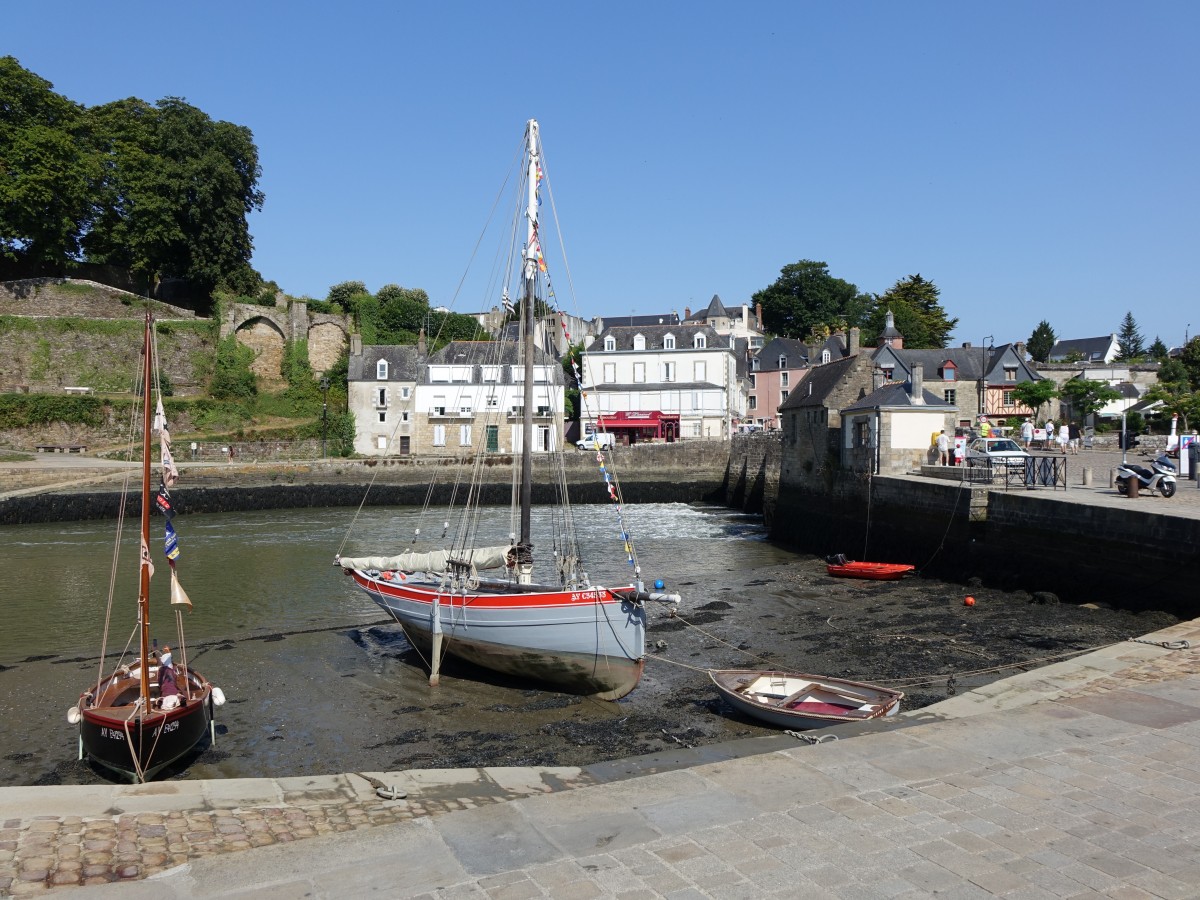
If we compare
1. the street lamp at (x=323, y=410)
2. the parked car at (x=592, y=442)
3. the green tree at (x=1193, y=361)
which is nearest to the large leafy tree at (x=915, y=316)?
the green tree at (x=1193, y=361)

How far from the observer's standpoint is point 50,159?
5050 cm

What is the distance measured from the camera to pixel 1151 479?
68.8 feet

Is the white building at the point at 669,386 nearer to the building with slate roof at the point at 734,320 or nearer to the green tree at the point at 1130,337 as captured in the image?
the building with slate roof at the point at 734,320

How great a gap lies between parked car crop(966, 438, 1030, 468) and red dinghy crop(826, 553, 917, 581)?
3.78 m

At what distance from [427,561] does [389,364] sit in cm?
3855

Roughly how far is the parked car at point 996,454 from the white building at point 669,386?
27.3 metres

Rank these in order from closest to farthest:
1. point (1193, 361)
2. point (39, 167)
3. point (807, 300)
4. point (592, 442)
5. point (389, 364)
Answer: point (39, 167) → point (592, 442) → point (389, 364) → point (1193, 361) → point (807, 300)

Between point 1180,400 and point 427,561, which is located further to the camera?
point 1180,400

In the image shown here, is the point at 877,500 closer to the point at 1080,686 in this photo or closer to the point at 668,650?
the point at 668,650

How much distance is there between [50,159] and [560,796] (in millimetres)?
56120

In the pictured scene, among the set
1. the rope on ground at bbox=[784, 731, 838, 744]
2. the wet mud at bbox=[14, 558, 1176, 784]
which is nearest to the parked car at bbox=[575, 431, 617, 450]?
the wet mud at bbox=[14, 558, 1176, 784]

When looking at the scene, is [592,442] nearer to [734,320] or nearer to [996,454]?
[996,454]

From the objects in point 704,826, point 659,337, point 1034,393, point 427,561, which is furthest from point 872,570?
point 659,337

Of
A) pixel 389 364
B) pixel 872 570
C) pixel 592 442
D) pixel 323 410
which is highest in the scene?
pixel 389 364
